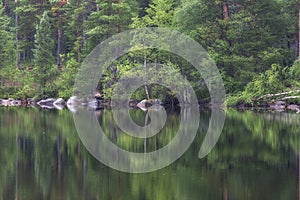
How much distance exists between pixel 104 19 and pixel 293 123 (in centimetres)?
2050

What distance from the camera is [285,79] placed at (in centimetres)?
3294

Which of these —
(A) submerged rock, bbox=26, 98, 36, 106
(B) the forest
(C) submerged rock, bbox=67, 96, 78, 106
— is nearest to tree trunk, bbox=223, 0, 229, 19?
(B) the forest

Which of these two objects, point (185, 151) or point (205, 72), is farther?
point (205, 72)

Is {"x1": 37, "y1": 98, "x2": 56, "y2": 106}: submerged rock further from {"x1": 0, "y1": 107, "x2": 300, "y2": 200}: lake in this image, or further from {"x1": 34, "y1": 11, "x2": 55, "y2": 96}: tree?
{"x1": 0, "y1": 107, "x2": 300, "y2": 200}: lake

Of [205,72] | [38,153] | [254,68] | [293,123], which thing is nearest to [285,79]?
[254,68]

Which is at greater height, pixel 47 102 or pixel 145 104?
pixel 47 102

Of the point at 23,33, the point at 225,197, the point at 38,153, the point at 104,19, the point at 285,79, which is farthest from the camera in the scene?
the point at 23,33

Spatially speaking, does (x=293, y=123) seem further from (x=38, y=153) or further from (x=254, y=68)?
(x=254, y=68)

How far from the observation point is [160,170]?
11750mm

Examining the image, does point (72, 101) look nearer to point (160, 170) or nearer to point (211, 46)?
point (211, 46)

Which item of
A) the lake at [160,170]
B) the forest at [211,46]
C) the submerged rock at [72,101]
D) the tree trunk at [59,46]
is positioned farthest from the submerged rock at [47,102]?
the lake at [160,170]

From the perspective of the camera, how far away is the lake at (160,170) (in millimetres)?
9422

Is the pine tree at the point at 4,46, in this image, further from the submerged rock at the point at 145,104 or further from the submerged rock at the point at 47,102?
the submerged rock at the point at 145,104

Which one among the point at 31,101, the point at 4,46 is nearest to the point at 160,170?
the point at 31,101
